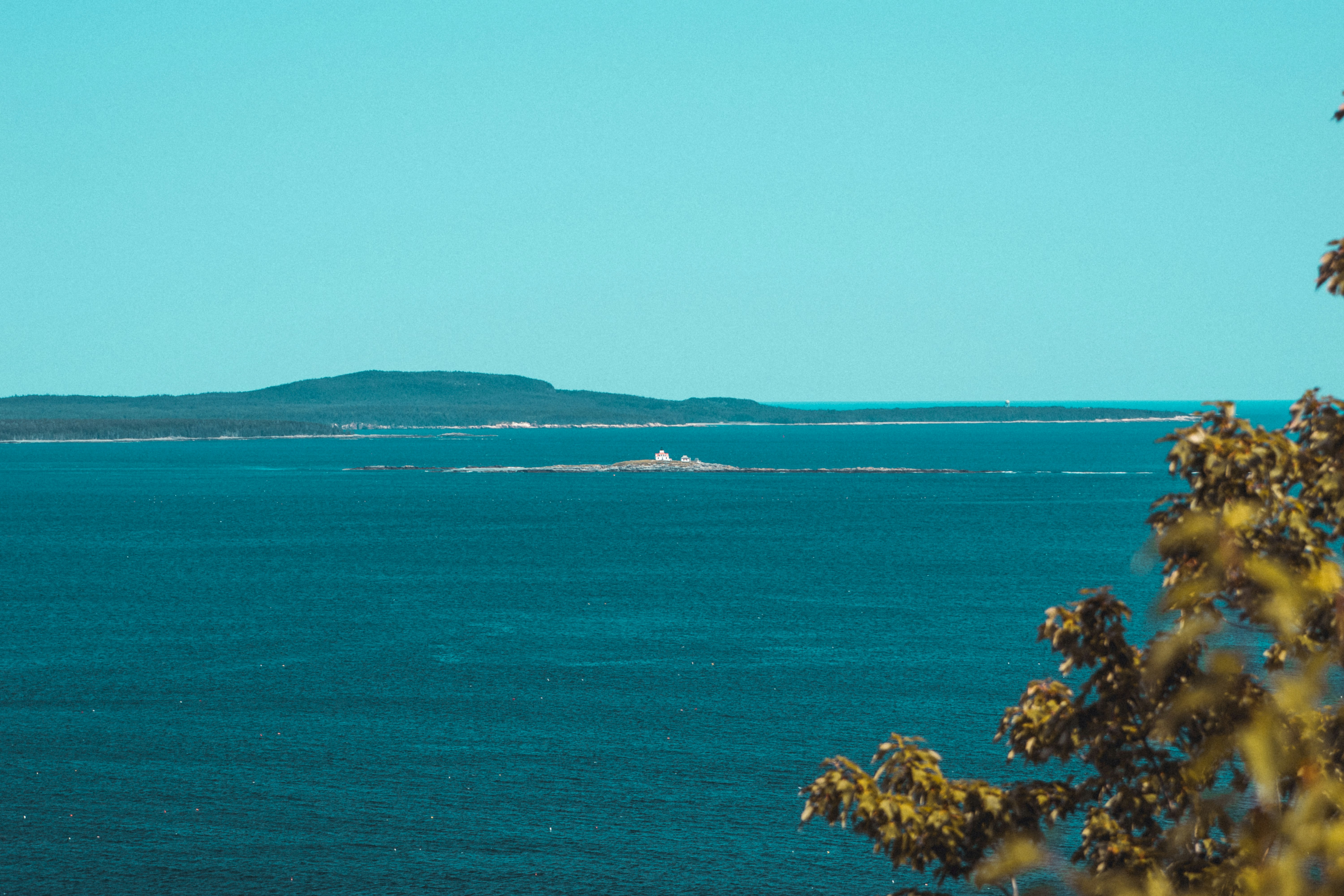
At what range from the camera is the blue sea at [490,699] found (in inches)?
1630

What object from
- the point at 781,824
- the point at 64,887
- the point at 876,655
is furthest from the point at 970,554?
the point at 64,887

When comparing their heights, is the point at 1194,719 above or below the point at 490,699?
above

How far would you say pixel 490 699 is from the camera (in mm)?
62438

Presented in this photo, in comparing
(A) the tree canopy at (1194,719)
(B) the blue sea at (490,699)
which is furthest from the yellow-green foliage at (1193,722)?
(B) the blue sea at (490,699)

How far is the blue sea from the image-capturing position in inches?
1630

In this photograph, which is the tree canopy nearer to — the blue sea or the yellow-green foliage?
the yellow-green foliage

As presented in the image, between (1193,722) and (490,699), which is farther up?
(1193,722)

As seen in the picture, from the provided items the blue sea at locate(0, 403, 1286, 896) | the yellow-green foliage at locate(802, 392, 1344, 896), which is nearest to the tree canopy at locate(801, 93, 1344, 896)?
the yellow-green foliage at locate(802, 392, 1344, 896)

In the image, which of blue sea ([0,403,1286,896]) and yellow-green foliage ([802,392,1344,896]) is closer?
yellow-green foliage ([802,392,1344,896])

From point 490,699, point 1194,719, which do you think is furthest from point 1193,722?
point 490,699

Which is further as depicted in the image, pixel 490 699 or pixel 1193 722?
pixel 490 699

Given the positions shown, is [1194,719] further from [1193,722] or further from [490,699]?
[490,699]

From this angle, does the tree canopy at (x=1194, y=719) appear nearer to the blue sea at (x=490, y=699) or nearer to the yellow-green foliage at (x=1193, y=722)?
the yellow-green foliage at (x=1193, y=722)

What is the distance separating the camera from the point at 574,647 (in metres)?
75.9
